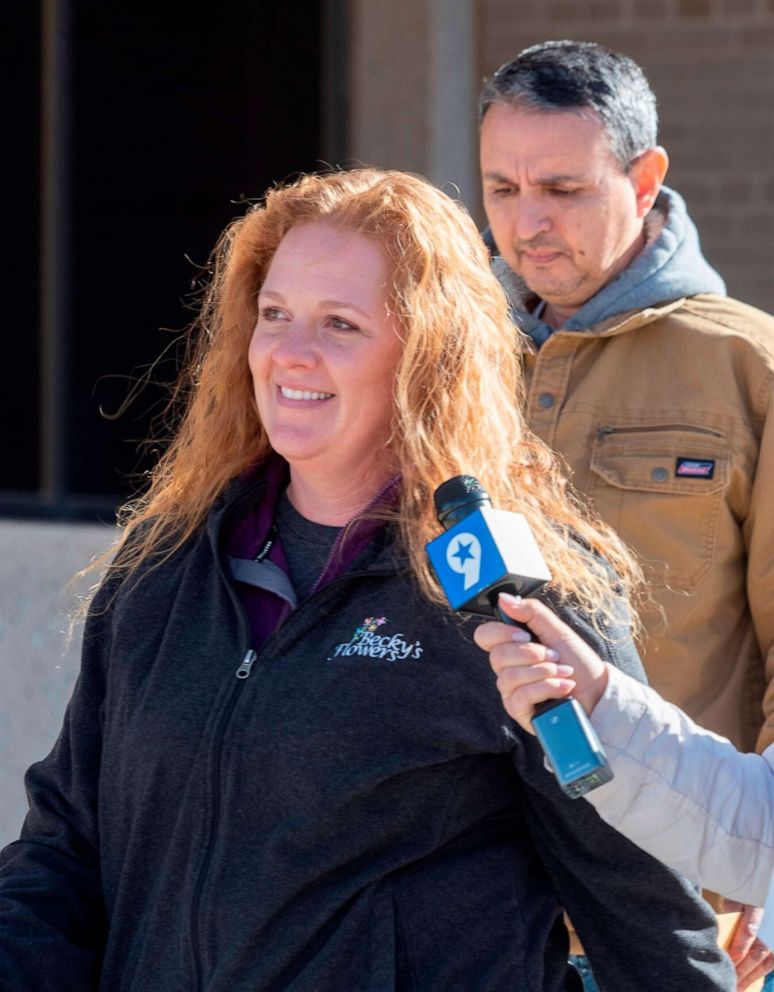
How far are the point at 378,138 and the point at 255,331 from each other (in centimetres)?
328

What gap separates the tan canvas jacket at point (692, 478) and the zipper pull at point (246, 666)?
0.80 metres

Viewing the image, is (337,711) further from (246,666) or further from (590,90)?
(590,90)

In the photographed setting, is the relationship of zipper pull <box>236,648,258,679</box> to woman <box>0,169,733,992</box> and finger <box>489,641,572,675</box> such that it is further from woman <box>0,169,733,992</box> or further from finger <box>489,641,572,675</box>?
finger <box>489,641,572,675</box>

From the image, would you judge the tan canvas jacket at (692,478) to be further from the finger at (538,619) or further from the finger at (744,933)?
the finger at (538,619)

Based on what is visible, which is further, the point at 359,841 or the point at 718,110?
the point at 718,110

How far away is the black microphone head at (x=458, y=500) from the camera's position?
6.33 feet

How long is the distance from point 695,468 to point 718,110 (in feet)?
12.0

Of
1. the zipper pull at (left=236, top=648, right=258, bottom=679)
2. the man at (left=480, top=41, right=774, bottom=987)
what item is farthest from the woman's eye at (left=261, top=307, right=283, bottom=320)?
the man at (left=480, top=41, right=774, bottom=987)

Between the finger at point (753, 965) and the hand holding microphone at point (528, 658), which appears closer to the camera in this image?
the hand holding microphone at point (528, 658)

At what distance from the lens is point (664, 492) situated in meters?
2.85

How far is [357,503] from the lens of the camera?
7.89 ft

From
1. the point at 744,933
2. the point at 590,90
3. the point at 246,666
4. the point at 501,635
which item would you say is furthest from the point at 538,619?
the point at 590,90

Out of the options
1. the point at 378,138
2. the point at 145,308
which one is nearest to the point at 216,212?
the point at 145,308

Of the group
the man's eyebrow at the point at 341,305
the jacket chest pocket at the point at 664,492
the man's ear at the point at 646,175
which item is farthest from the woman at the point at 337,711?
the man's ear at the point at 646,175
